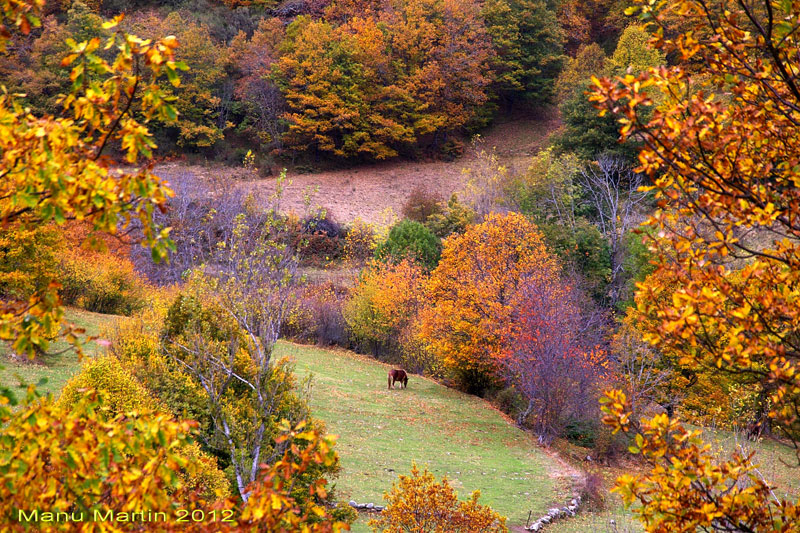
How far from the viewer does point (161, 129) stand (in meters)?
45.4

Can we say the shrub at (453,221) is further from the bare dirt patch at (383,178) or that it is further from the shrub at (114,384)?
the shrub at (114,384)

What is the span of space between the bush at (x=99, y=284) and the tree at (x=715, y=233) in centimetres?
2065

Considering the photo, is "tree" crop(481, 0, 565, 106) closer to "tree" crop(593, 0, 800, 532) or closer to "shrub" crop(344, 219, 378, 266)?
"shrub" crop(344, 219, 378, 266)

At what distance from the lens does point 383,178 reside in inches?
1827

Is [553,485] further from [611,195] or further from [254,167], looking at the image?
[254,167]

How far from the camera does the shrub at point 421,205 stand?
135 ft

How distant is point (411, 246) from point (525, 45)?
95.8 ft

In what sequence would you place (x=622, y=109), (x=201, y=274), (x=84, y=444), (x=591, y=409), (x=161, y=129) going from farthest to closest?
(x=161, y=129)
(x=591, y=409)
(x=201, y=274)
(x=622, y=109)
(x=84, y=444)

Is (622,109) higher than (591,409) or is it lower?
higher

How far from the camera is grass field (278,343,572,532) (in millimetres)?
11359

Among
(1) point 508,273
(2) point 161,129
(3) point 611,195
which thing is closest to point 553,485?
(1) point 508,273

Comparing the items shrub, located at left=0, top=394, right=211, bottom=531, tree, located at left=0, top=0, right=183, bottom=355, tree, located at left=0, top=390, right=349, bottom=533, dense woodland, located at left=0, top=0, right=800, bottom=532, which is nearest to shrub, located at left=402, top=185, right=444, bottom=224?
dense woodland, located at left=0, top=0, right=800, bottom=532

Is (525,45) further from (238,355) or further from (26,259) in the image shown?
(238,355)

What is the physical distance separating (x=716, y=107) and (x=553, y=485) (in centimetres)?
1051
